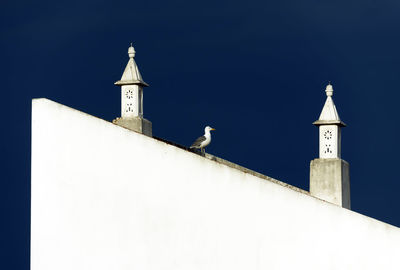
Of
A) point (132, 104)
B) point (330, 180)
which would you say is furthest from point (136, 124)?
point (330, 180)

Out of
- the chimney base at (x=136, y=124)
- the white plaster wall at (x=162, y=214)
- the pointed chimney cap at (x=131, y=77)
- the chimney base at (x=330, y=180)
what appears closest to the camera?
the white plaster wall at (x=162, y=214)

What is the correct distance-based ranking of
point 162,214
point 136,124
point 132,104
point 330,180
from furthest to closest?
point 132,104, point 136,124, point 330,180, point 162,214

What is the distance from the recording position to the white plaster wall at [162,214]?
966 inches

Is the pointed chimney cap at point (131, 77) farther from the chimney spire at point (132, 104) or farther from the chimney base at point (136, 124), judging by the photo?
the chimney base at point (136, 124)

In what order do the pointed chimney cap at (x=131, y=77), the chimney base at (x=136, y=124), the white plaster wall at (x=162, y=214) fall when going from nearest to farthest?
1. the white plaster wall at (x=162, y=214)
2. the chimney base at (x=136, y=124)
3. the pointed chimney cap at (x=131, y=77)

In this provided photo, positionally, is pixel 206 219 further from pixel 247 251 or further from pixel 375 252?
pixel 375 252

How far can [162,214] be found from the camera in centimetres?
2584

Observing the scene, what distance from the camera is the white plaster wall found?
2455cm

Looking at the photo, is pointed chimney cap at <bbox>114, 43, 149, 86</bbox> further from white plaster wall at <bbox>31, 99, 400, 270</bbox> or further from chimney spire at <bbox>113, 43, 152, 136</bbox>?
white plaster wall at <bbox>31, 99, 400, 270</bbox>

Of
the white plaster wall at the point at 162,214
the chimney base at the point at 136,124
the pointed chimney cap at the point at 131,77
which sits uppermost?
the pointed chimney cap at the point at 131,77

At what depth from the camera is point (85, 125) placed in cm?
2662

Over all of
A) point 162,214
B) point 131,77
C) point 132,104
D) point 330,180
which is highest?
point 131,77

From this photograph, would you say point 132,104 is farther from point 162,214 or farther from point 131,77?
point 162,214

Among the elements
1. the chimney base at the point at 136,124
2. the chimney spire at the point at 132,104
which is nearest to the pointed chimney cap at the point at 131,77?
the chimney spire at the point at 132,104
